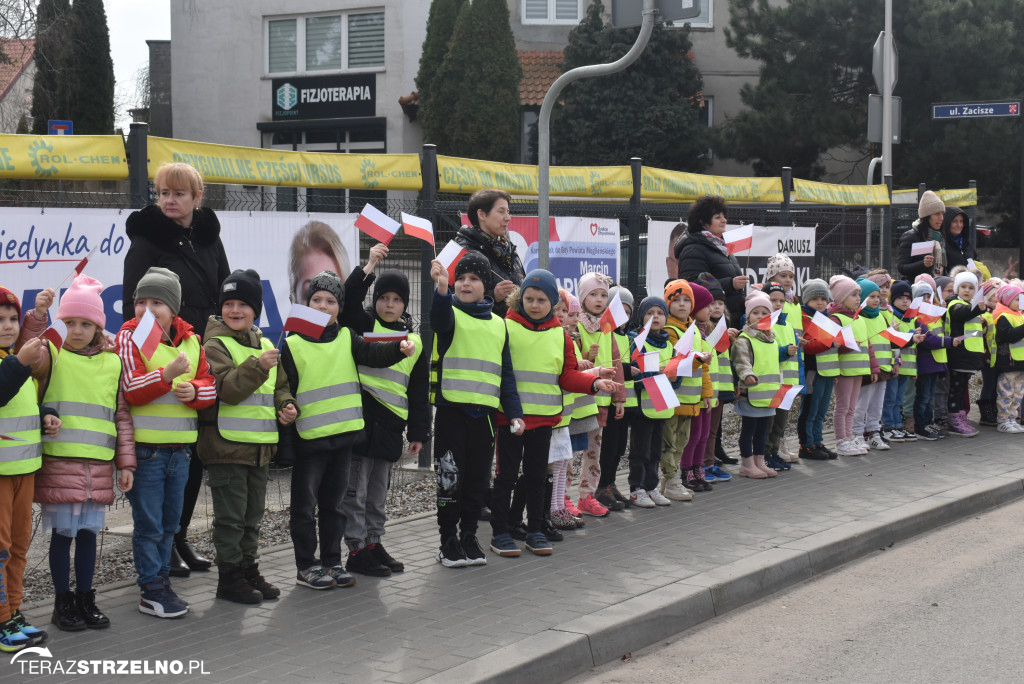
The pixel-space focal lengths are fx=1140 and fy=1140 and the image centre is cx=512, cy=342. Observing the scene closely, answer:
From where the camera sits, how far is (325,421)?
19.4 feet

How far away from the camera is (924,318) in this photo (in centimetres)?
1121

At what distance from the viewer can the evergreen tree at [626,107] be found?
29.1 meters

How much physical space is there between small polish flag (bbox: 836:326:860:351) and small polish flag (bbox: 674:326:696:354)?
254 cm

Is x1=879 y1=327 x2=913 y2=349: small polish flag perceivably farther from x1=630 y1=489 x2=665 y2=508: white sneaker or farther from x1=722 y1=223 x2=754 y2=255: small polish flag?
x1=630 y1=489 x2=665 y2=508: white sneaker

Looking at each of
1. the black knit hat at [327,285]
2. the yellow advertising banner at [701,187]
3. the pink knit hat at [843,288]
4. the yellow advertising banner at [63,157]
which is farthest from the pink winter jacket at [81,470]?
the yellow advertising banner at [701,187]

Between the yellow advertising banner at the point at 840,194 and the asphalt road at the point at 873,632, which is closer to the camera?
the asphalt road at the point at 873,632

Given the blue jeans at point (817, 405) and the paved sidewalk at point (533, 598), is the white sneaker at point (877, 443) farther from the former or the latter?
the paved sidewalk at point (533, 598)

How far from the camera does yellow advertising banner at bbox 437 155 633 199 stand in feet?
30.3

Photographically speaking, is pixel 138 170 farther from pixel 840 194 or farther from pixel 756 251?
pixel 840 194

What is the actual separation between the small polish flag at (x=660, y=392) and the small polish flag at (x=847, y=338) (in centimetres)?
296

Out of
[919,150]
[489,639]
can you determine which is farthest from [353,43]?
[489,639]

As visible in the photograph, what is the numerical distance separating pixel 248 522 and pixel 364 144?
26.9 metres

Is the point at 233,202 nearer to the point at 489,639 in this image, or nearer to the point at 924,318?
the point at 489,639

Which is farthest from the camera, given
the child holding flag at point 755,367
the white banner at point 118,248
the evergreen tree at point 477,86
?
the evergreen tree at point 477,86
